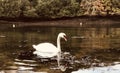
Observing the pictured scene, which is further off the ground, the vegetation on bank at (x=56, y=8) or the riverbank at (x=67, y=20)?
the vegetation on bank at (x=56, y=8)

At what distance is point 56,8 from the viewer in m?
80.0

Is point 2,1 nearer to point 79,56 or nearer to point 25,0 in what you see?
point 25,0

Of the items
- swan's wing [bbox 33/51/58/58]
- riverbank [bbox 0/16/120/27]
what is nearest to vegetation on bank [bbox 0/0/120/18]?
riverbank [bbox 0/16/120/27]

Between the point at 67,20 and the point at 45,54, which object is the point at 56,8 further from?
the point at 45,54

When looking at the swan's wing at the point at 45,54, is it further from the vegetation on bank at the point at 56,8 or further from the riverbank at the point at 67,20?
the vegetation on bank at the point at 56,8

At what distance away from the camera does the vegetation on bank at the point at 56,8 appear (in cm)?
7856

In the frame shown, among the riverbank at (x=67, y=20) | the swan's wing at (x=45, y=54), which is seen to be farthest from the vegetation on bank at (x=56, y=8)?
the swan's wing at (x=45, y=54)

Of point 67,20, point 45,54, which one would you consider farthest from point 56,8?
point 45,54

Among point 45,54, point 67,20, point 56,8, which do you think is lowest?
point 67,20

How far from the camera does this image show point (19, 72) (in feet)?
66.6

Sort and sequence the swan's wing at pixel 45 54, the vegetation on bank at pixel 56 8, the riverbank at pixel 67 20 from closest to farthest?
the swan's wing at pixel 45 54, the riverbank at pixel 67 20, the vegetation on bank at pixel 56 8

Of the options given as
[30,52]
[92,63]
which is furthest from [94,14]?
[92,63]

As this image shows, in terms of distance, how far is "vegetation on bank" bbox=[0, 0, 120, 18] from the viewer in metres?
78.6

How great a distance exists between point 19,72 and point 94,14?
61.2 m
